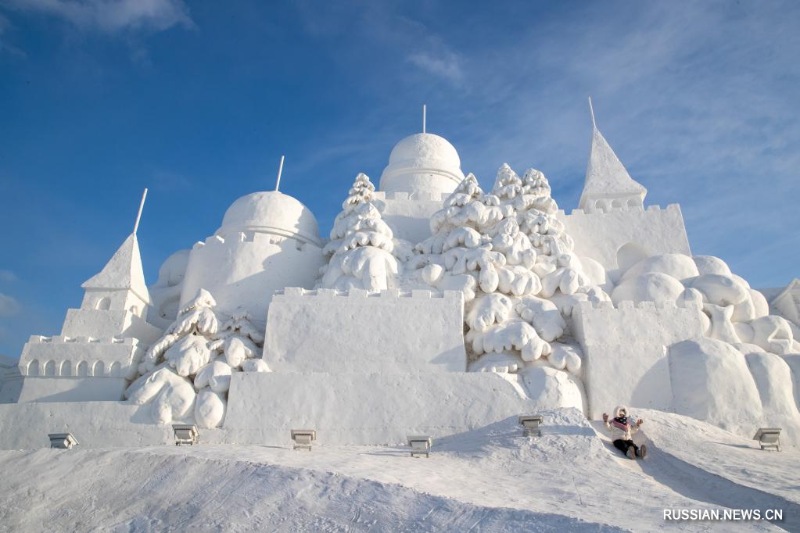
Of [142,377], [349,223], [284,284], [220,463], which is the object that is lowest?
[220,463]

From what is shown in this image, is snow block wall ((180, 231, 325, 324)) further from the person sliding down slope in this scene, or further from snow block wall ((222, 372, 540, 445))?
the person sliding down slope

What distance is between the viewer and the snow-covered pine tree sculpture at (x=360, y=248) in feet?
64.2

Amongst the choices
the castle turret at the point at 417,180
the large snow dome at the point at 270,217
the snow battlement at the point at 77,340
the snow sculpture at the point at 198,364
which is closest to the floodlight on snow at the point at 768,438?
the snow sculpture at the point at 198,364

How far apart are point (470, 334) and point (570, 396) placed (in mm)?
3232

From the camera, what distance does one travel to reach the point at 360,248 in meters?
20.4

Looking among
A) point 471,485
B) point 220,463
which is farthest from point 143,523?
point 471,485

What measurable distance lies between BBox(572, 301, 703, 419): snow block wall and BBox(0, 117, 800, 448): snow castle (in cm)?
4

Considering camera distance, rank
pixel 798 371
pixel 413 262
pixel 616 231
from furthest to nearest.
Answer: pixel 616 231
pixel 413 262
pixel 798 371

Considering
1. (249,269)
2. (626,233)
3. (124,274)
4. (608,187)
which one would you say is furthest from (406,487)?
(608,187)

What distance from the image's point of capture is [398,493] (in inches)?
350

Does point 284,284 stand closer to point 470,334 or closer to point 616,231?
point 470,334

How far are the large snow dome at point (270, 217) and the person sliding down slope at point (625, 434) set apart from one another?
12930mm

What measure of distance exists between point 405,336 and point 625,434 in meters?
6.27

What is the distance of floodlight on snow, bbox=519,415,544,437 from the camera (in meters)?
12.6
